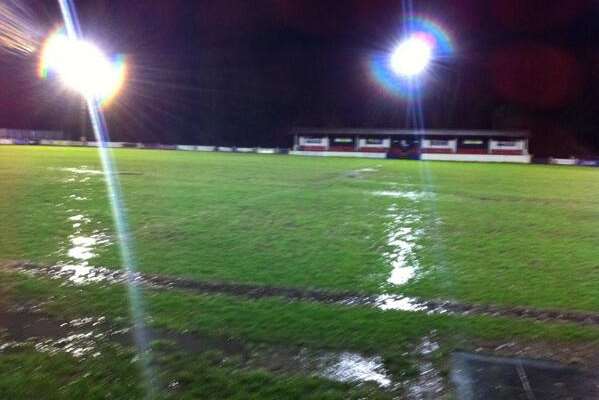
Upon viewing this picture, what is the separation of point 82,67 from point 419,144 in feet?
110

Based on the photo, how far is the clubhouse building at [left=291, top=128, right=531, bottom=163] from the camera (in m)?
49.2

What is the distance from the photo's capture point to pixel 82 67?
53750 millimetres

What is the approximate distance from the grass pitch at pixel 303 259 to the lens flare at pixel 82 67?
39.7 meters

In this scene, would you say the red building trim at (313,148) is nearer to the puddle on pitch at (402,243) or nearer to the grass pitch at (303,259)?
the grass pitch at (303,259)

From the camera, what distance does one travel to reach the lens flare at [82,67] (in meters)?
52.3

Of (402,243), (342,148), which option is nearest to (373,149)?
(342,148)

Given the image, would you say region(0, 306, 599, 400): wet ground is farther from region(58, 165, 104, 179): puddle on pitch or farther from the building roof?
the building roof

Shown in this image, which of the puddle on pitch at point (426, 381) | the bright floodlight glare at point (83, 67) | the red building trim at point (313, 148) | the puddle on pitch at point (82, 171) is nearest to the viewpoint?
the puddle on pitch at point (426, 381)

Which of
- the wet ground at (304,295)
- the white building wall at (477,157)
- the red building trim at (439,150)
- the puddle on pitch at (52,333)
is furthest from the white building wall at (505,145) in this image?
the puddle on pitch at (52,333)

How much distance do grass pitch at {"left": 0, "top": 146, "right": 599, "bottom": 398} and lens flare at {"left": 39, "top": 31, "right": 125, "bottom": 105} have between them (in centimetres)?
3974

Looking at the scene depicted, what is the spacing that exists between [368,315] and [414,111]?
63000 mm

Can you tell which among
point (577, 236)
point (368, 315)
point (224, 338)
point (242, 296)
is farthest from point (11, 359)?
point (577, 236)

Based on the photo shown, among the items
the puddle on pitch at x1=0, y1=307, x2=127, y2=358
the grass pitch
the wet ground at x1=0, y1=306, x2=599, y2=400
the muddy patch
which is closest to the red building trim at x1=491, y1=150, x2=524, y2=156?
the grass pitch

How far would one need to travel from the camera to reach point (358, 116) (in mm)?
67000
